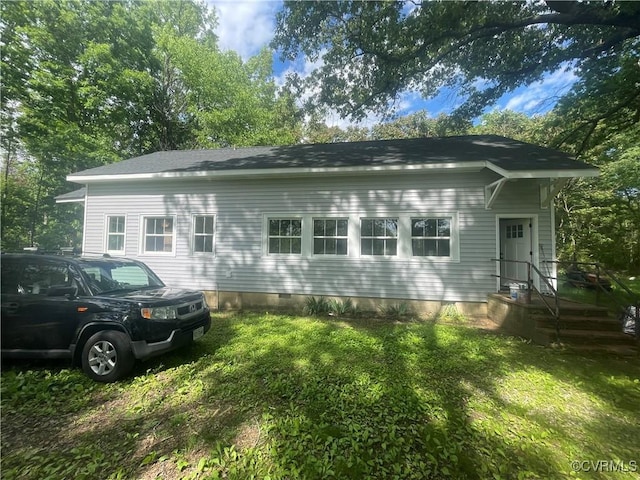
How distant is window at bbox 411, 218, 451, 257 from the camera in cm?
793

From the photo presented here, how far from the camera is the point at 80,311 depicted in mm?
3910

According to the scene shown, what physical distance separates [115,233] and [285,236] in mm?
6299

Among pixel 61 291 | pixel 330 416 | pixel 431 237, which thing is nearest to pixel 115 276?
pixel 61 291

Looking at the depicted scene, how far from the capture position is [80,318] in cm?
391

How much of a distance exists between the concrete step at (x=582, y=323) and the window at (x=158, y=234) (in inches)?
410

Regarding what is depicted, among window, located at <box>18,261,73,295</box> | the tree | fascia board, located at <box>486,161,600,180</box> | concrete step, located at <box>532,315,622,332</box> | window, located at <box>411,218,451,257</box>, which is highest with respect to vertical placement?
the tree

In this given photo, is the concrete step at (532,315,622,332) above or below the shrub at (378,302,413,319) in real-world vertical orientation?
above

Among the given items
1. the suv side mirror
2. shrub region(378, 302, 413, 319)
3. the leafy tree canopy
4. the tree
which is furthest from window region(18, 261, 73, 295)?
the tree

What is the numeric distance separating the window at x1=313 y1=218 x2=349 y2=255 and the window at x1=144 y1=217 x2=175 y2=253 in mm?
4964

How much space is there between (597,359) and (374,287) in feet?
15.3

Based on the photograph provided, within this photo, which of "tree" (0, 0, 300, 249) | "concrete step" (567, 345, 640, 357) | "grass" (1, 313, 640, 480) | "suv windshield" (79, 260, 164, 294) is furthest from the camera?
"tree" (0, 0, 300, 249)

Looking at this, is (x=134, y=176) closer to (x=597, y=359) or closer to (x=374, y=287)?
(x=374, y=287)

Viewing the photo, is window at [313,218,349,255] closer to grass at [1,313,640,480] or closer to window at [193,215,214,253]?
window at [193,215,214,253]

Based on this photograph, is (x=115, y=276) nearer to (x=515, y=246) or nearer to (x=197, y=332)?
(x=197, y=332)
